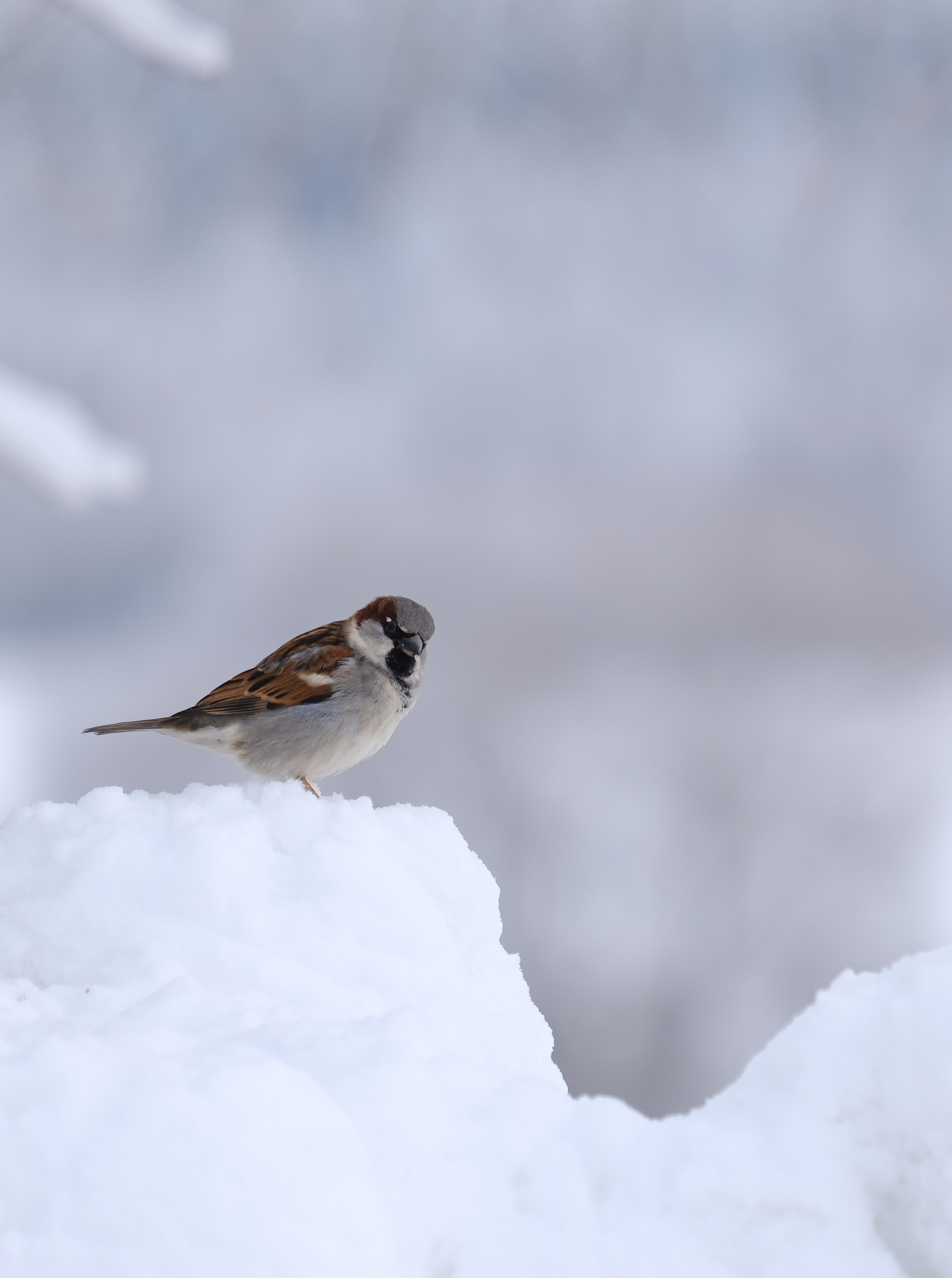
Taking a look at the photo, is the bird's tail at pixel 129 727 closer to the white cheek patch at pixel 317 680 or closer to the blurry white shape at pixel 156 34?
the white cheek patch at pixel 317 680

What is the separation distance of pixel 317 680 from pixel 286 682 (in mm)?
91

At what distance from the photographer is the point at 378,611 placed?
3080 mm

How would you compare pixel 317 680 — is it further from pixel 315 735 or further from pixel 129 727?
pixel 129 727

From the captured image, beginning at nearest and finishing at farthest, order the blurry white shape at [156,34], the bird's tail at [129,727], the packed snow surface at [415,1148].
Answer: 1. the packed snow surface at [415,1148]
2. the blurry white shape at [156,34]
3. the bird's tail at [129,727]

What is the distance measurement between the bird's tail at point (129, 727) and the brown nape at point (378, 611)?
0.61 meters

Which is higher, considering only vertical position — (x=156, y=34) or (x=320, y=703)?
(x=156, y=34)

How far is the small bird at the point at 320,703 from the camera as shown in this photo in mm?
2900

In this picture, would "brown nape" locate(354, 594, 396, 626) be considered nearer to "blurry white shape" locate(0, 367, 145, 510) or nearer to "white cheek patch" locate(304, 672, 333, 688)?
"white cheek patch" locate(304, 672, 333, 688)

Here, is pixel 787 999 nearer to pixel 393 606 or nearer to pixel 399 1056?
pixel 393 606

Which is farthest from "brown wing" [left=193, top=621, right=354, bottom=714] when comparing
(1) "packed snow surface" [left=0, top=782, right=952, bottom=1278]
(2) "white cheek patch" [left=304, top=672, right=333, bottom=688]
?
(1) "packed snow surface" [left=0, top=782, right=952, bottom=1278]

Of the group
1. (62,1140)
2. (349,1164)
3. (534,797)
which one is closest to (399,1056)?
(349,1164)

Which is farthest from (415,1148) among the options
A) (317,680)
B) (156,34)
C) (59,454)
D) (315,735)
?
(317,680)

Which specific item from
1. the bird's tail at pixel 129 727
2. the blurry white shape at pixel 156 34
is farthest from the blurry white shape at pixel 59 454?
the bird's tail at pixel 129 727

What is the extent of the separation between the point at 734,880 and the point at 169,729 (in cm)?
695
